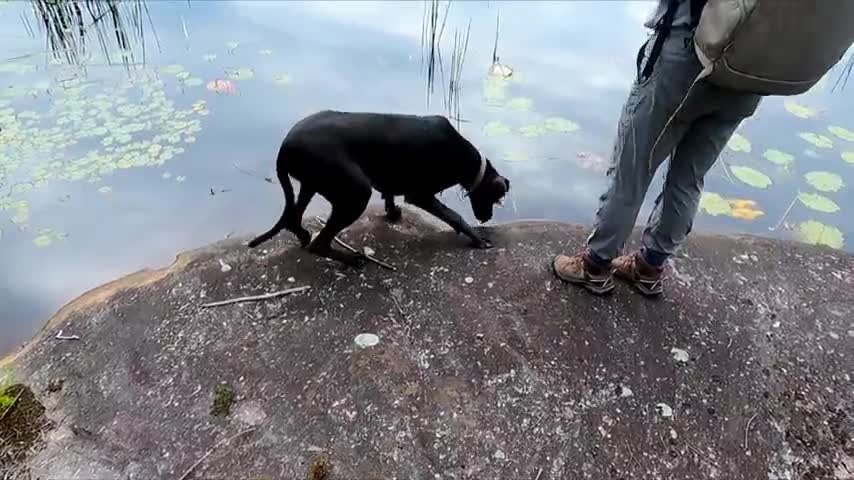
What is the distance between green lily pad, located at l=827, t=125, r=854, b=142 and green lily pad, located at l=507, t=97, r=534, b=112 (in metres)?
2.08

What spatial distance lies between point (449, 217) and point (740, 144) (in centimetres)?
238

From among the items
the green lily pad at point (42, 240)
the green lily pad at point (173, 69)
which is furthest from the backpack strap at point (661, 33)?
the green lily pad at point (173, 69)

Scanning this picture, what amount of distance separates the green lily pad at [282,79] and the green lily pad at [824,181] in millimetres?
3462

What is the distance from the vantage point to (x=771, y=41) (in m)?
1.58

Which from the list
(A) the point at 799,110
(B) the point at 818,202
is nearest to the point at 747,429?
(B) the point at 818,202

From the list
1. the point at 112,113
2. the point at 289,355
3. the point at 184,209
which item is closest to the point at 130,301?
the point at 289,355

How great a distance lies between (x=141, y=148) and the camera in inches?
142

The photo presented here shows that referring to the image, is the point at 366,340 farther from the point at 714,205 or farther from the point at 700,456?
the point at 714,205

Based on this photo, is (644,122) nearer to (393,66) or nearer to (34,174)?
(393,66)

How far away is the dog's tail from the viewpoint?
2.55m

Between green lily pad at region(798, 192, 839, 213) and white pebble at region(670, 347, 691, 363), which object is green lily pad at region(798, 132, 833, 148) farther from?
white pebble at region(670, 347, 691, 363)

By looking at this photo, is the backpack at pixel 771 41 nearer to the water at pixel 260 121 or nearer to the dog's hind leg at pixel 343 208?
the dog's hind leg at pixel 343 208

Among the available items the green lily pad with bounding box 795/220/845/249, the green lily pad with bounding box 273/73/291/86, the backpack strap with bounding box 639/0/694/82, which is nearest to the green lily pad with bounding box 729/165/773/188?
the green lily pad with bounding box 795/220/845/249

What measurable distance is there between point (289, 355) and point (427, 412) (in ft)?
1.80
